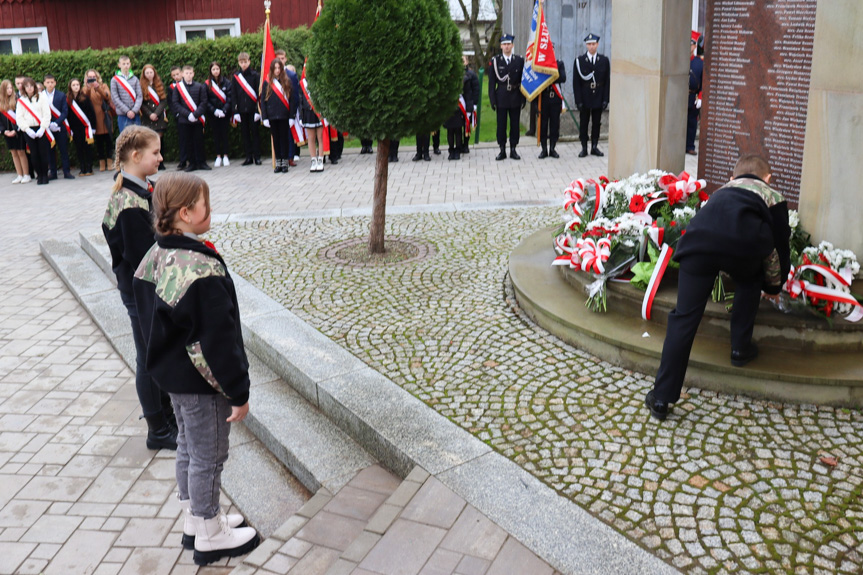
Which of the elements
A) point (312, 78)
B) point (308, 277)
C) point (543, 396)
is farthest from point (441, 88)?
point (543, 396)

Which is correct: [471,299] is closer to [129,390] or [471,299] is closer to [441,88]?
[441,88]

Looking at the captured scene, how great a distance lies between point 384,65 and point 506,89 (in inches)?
319

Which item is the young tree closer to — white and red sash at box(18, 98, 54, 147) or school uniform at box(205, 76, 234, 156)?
school uniform at box(205, 76, 234, 156)

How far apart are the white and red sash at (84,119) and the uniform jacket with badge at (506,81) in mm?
7523

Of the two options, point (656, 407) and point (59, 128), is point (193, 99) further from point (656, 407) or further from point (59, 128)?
point (656, 407)

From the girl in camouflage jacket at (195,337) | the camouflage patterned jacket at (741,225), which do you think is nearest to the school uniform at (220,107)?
the girl in camouflage jacket at (195,337)

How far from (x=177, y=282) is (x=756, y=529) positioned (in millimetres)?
2837

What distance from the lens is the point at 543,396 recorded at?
5129 millimetres

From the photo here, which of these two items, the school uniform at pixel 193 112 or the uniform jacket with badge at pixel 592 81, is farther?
the school uniform at pixel 193 112

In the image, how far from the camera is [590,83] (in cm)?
1503

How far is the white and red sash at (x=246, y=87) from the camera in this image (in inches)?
617

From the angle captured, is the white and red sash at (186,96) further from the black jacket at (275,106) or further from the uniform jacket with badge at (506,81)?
the uniform jacket with badge at (506,81)

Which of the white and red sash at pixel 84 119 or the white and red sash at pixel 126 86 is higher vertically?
the white and red sash at pixel 126 86

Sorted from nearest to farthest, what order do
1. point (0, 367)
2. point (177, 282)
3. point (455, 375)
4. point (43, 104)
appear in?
point (177, 282)
point (455, 375)
point (0, 367)
point (43, 104)
